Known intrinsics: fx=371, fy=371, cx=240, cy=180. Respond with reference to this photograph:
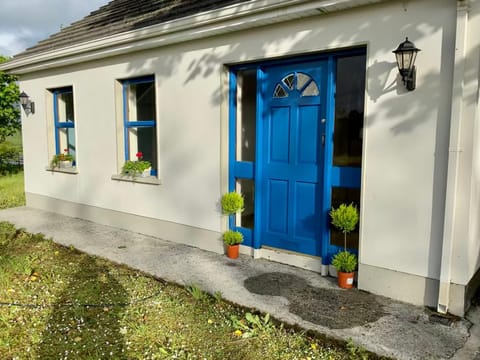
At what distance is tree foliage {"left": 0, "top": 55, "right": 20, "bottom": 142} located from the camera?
51.8 feet

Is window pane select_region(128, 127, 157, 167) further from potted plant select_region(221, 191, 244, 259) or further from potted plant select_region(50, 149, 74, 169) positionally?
potted plant select_region(50, 149, 74, 169)

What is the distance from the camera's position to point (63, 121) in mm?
7926

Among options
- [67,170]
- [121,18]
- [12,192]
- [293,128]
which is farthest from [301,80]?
[12,192]

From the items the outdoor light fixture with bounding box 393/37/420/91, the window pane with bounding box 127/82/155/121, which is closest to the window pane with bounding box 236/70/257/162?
the window pane with bounding box 127/82/155/121

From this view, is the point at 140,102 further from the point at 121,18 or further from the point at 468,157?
the point at 468,157

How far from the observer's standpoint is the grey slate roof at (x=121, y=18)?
5.28 m

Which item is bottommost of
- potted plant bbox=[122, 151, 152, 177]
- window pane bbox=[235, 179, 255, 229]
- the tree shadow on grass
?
the tree shadow on grass

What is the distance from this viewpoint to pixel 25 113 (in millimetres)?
8438

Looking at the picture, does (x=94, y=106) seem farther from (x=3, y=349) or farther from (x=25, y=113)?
(x=3, y=349)

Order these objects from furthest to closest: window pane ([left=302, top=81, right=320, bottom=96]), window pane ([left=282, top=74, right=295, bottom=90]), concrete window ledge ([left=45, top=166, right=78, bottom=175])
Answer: concrete window ledge ([left=45, top=166, right=78, bottom=175]), window pane ([left=282, top=74, right=295, bottom=90]), window pane ([left=302, top=81, right=320, bottom=96])

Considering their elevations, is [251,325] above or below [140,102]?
below

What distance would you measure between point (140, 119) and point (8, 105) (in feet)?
42.4

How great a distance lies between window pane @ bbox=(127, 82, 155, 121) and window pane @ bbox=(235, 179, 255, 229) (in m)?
2.14

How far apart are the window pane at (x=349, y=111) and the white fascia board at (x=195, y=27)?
2.08ft
